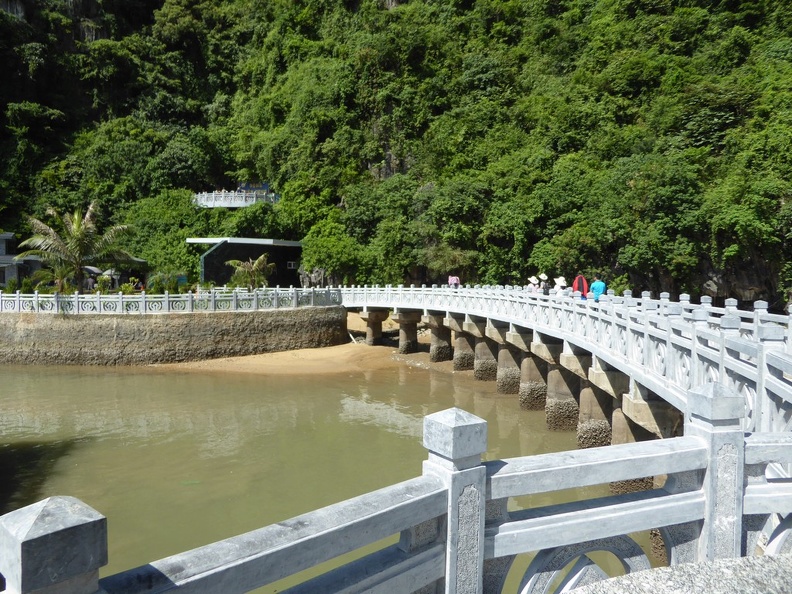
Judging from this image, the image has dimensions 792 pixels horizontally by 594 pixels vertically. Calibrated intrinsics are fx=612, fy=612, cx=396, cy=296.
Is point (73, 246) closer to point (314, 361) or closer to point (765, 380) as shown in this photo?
point (314, 361)

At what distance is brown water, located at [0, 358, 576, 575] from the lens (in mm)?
11008

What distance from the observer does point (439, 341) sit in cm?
2664

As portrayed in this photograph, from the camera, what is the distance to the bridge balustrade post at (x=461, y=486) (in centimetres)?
281

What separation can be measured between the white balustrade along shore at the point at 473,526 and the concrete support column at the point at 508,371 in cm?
1605

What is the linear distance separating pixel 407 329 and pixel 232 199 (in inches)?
780

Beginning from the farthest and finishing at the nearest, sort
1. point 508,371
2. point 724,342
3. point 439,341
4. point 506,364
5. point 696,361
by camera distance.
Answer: point 439,341 < point 506,364 < point 508,371 < point 696,361 < point 724,342

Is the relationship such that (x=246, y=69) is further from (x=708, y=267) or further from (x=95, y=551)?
(x=95, y=551)

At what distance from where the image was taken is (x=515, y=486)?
303 cm

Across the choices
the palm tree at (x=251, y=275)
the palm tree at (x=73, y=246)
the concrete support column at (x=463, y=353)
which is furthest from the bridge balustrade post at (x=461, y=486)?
the palm tree at (x=251, y=275)

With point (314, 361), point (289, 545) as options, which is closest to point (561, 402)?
point (314, 361)

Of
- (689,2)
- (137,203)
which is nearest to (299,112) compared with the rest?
(137,203)

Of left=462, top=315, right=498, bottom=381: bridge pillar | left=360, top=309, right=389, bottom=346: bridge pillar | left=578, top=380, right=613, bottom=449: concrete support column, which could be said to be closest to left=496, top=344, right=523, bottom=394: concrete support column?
left=462, top=315, right=498, bottom=381: bridge pillar

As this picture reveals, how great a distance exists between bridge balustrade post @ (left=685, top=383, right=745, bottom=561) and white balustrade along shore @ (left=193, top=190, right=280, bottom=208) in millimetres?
40080

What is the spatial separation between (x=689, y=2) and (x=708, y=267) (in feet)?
76.1
